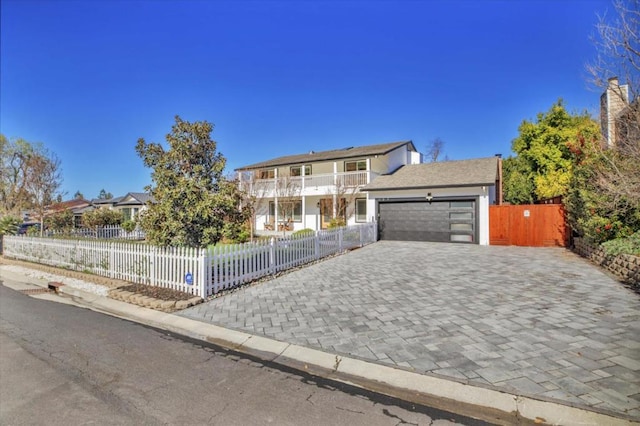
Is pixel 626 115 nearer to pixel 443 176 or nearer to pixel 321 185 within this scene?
pixel 443 176

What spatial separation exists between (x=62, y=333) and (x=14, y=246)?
39.3ft

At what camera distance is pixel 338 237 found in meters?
13.2

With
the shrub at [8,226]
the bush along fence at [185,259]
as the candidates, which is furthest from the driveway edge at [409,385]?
the shrub at [8,226]

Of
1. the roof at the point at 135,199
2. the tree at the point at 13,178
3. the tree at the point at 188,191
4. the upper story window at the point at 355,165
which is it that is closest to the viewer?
the tree at the point at 188,191

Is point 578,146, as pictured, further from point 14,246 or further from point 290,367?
point 14,246

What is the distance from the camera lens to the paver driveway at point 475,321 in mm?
3592

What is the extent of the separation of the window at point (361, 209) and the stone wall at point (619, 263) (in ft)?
40.1

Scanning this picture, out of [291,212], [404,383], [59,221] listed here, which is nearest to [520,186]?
[291,212]

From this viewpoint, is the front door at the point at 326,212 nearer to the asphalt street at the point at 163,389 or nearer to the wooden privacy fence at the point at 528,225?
the wooden privacy fence at the point at 528,225

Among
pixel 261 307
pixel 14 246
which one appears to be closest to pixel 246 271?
pixel 261 307

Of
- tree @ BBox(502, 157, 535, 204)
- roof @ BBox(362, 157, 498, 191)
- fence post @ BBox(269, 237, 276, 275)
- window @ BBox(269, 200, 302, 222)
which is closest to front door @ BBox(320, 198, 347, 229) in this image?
window @ BBox(269, 200, 302, 222)

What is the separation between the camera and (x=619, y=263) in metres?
8.28

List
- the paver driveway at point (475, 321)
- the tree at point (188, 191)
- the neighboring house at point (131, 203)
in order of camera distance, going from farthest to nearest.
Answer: the neighboring house at point (131, 203) < the tree at point (188, 191) < the paver driveway at point (475, 321)

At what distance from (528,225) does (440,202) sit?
3948 mm
